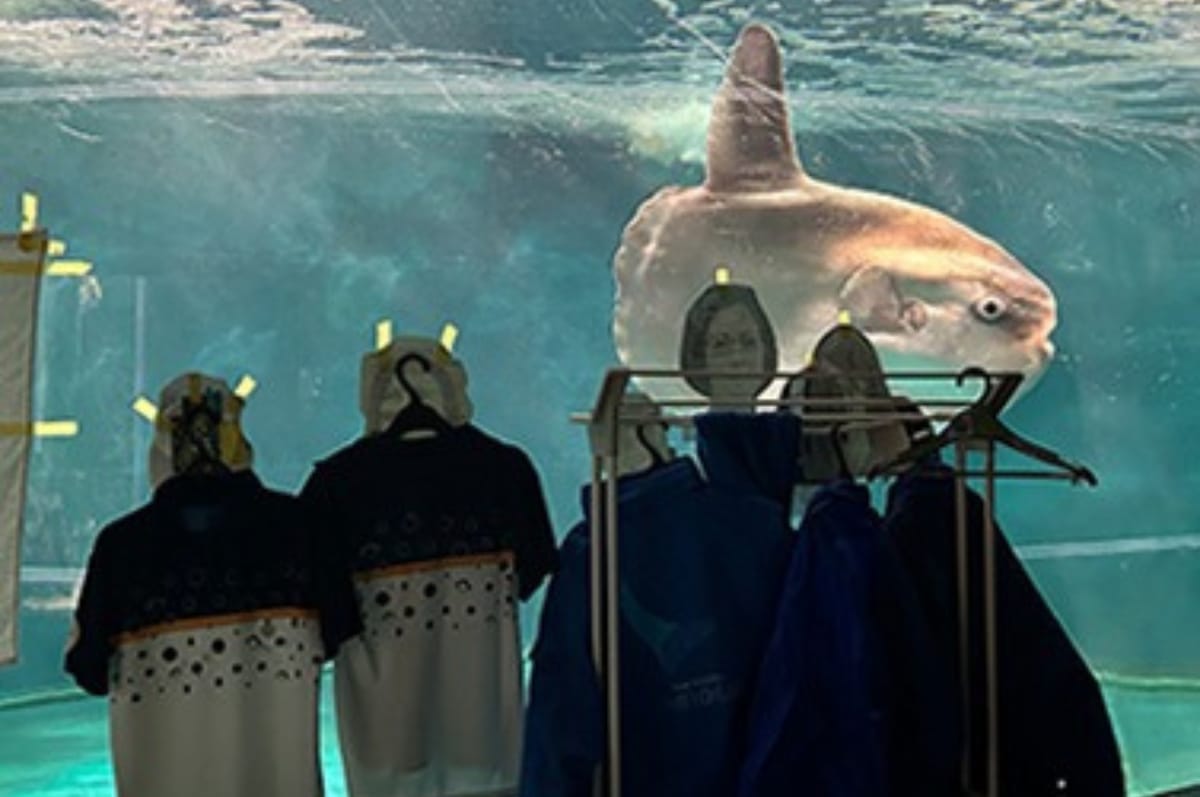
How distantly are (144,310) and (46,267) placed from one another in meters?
4.50

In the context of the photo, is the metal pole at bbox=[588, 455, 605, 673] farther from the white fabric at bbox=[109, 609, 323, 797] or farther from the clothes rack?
the white fabric at bbox=[109, 609, 323, 797]

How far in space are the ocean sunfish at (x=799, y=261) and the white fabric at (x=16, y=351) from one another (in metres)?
2.82

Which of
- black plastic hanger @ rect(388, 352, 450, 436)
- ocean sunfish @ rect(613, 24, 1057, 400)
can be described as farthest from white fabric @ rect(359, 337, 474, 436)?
ocean sunfish @ rect(613, 24, 1057, 400)

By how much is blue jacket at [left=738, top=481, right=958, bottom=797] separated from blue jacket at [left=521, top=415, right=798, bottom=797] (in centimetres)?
7

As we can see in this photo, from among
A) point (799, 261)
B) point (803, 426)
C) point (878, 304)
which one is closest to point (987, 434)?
point (803, 426)

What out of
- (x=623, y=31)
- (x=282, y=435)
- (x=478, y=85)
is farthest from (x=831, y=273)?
(x=282, y=435)

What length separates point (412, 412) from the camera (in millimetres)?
2586

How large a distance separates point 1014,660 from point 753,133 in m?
3.48

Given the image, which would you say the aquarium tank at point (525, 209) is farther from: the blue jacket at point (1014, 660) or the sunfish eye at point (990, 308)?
the blue jacket at point (1014, 660)

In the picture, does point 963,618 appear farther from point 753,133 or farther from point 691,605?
point 753,133

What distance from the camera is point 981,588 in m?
2.12

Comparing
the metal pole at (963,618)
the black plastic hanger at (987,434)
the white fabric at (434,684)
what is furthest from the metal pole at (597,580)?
the white fabric at (434,684)

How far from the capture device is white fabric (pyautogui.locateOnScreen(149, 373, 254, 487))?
238 cm

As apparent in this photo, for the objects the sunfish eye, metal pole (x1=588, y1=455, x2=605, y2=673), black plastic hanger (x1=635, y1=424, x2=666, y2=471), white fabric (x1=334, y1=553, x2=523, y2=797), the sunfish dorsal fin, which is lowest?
white fabric (x1=334, y1=553, x2=523, y2=797)
